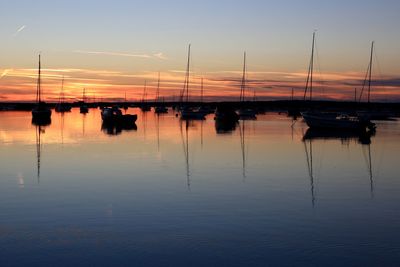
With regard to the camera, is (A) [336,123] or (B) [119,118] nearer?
(A) [336,123]

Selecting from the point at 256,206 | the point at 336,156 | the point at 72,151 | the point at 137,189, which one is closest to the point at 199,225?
the point at 256,206

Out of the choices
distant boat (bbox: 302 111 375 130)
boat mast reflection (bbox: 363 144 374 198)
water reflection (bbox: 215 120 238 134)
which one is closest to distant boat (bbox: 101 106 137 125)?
water reflection (bbox: 215 120 238 134)

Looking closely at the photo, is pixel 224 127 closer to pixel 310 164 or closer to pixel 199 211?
pixel 310 164

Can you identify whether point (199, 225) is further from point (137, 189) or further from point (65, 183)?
point (65, 183)

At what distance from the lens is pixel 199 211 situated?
16.0 meters

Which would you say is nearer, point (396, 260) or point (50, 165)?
point (396, 260)

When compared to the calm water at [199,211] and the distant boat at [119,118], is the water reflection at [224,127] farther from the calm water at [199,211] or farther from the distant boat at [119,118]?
the calm water at [199,211]

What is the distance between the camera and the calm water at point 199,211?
1162cm

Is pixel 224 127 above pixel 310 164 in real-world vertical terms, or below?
above

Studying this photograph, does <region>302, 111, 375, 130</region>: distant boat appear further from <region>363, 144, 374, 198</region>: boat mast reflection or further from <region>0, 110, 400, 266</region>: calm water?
<region>0, 110, 400, 266</region>: calm water

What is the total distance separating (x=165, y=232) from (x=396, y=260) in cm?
535

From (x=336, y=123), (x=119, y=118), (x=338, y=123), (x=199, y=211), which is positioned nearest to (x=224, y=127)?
(x=119, y=118)

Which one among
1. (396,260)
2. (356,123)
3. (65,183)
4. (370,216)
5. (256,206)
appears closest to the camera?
(396,260)

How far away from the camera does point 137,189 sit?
20.0 m
